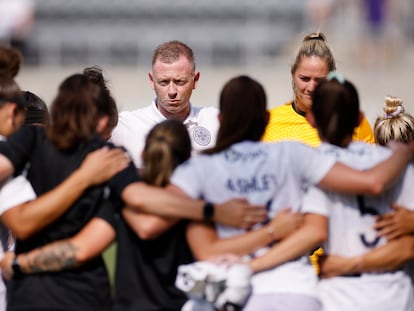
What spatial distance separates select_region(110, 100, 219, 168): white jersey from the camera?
6.87m

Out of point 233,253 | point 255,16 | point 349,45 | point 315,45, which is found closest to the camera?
point 233,253

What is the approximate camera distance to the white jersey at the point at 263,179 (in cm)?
479

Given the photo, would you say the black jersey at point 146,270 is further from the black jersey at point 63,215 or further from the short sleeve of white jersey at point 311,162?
the short sleeve of white jersey at point 311,162

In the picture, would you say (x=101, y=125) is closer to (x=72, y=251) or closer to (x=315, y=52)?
(x=72, y=251)

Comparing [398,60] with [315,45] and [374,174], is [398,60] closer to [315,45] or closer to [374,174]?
[315,45]

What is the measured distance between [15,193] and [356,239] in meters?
1.58

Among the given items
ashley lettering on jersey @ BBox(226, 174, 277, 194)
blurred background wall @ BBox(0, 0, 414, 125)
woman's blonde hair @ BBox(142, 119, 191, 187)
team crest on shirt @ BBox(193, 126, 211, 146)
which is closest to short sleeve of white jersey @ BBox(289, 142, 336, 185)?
ashley lettering on jersey @ BBox(226, 174, 277, 194)

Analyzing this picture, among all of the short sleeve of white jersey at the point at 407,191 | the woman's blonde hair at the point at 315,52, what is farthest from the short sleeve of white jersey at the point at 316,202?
the woman's blonde hair at the point at 315,52

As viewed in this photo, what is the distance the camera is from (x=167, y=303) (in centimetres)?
496

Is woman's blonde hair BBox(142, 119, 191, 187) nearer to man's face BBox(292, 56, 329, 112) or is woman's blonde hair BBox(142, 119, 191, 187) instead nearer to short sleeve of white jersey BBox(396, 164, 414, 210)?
short sleeve of white jersey BBox(396, 164, 414, 210)

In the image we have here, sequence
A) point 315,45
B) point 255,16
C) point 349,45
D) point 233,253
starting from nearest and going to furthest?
point 233,253
point 315,45
point 349,45
point 255,16

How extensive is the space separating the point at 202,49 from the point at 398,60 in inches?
218

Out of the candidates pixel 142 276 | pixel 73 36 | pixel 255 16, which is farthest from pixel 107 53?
pixel 142 276

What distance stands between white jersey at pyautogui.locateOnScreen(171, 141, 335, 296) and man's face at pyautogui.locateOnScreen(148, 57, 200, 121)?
2118mm
